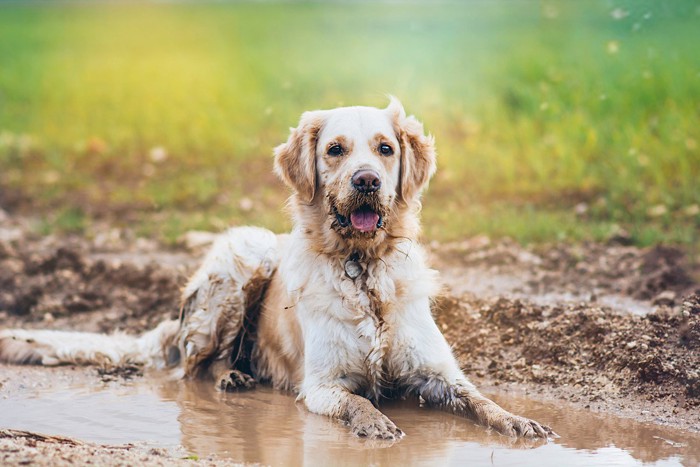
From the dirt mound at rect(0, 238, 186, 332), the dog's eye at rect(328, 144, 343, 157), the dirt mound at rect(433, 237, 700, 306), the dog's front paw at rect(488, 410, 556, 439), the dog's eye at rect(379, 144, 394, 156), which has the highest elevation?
the dog's eye at rect(379, 144, 394, 156)

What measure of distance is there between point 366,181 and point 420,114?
274 inches

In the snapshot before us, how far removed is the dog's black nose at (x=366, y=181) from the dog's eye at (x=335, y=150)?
0.34 meters

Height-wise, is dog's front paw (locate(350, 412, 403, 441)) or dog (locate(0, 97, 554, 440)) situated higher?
dog (locate(0, 97, 554, 440))

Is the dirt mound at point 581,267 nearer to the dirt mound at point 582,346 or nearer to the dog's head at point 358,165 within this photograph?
the dirt mound at point 582,346

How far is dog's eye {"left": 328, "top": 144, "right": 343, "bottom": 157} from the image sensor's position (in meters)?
5.26

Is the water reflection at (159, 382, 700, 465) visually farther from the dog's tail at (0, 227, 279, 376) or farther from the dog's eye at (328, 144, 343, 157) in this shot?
the dog's eye at (328, 144, 343, 157)

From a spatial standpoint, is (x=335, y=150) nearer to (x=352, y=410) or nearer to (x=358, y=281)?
(x=358, y=281)

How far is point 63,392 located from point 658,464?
3476mm

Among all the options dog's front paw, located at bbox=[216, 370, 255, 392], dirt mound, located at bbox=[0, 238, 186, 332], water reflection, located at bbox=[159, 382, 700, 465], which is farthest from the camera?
dirt mound, located at bbox=[0, 238, 186, 332]

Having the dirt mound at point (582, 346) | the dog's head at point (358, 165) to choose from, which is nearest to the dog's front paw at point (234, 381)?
the dog's head at point (358, 165)

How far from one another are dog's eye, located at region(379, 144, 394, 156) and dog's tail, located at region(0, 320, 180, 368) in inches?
80.5

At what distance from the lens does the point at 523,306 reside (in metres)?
6.40

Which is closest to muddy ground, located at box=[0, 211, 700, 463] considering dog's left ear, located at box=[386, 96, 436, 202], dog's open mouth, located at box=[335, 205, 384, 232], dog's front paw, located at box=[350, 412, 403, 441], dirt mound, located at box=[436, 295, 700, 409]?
dirt mound, located at box=[436, 295, 700, 409]

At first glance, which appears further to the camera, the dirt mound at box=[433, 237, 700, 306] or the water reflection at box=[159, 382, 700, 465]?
the dirt mound at box=[433, 237, 700, 306]
